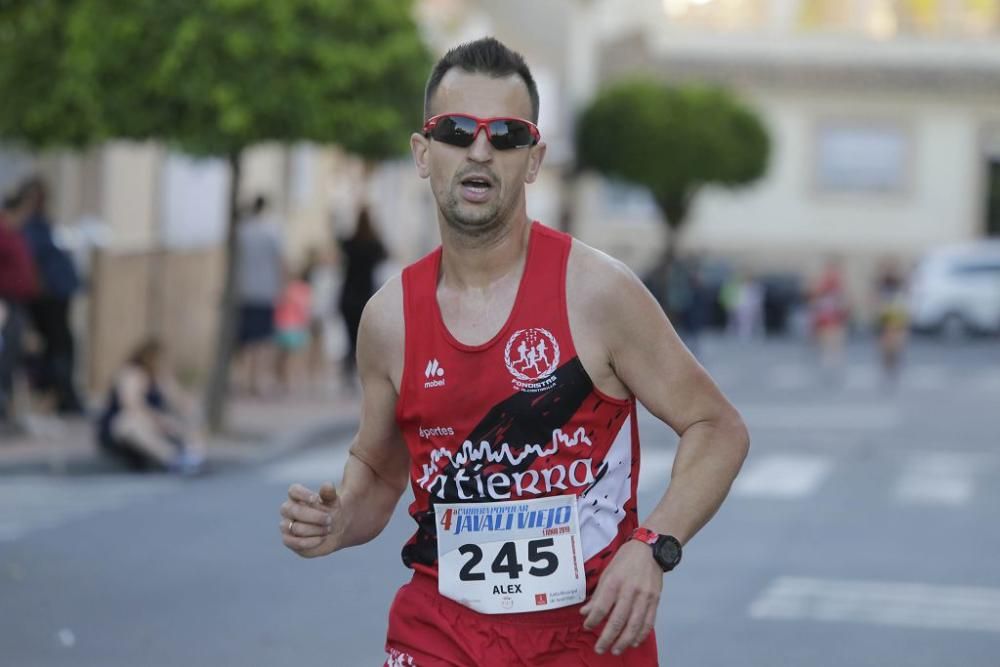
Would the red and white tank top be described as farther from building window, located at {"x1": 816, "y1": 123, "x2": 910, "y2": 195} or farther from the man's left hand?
building window, located at {"x1": 816, "y1": 123, "x2": 910, "y2": 195}

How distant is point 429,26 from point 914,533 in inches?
283

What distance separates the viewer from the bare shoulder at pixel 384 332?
4.11 meters

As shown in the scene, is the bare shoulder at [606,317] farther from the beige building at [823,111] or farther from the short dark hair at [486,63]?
the beige building at [823,111]

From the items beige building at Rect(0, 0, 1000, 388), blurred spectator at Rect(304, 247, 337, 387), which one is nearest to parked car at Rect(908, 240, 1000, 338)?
beige building at Rect(0, 0, 1000, 388)

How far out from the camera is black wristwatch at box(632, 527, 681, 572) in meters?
3.83

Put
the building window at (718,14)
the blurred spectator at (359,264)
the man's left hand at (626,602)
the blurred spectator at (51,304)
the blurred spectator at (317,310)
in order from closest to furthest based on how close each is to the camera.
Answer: the man's left hand at (626,602)
the blurred spectator at (51,304)
the blurred spectator at (359,264)
the blurred spectator at (317,310)
the building window at (718,14)

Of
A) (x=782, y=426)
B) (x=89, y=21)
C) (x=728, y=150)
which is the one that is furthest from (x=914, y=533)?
(x=728, y=150)

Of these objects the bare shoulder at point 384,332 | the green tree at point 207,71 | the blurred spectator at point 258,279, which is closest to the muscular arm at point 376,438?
the bare shoulder at point 384,332

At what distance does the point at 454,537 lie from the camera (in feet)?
13.5

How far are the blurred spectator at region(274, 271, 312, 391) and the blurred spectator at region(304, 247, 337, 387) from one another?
1.39 feet

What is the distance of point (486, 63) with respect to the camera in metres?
4.04

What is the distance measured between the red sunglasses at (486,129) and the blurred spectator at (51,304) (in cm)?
1305

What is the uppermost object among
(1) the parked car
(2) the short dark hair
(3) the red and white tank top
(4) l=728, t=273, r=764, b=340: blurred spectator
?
(2) the short dark hair

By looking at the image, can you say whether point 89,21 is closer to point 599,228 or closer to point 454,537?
point 454,537
